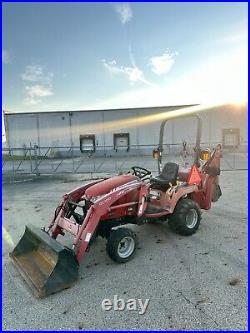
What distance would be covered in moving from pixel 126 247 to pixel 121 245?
0.29 feet

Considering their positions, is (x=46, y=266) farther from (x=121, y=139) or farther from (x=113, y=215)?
(x=121, y=139)

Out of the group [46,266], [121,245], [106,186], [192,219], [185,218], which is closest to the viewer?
[46,266]

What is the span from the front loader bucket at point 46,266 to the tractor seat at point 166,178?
2.02 meters

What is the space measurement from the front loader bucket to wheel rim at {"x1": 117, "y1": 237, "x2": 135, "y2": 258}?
2.57 ft

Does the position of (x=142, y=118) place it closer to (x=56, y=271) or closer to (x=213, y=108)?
(x=213, y=108)

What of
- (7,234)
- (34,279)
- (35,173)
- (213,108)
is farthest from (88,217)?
(213,108)

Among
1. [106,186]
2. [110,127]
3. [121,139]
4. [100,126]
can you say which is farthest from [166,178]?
[100,126]

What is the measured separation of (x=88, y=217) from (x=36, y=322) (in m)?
1.28

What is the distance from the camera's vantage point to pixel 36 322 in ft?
9.18

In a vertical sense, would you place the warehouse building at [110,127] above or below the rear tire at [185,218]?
above

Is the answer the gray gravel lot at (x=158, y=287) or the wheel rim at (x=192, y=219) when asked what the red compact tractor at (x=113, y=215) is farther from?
the gray gravel lot at (x=158, y=287)

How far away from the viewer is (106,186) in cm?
404

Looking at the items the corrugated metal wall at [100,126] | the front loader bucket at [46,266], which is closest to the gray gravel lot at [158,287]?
the front loader bucket at [46,266]

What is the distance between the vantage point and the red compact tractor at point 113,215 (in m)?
3.32
